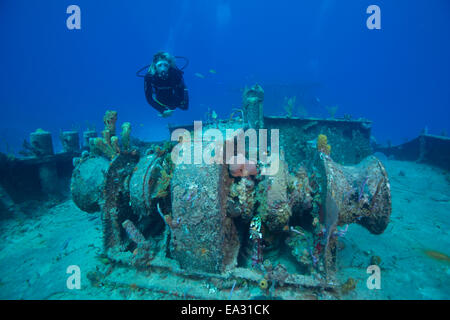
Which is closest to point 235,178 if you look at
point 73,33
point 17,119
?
point 17,119

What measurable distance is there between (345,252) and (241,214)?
2.11m

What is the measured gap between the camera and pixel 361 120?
21.2 feet

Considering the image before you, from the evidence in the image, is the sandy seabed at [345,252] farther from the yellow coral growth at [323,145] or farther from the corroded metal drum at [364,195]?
the yellow coral growth at [323,145]

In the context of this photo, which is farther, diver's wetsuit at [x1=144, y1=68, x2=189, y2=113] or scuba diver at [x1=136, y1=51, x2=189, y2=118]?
diver's wetsuit at [x1=144, y1=68, x2=189, y2=113]

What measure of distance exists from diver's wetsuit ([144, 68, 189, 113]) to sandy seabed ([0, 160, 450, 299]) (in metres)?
4.14

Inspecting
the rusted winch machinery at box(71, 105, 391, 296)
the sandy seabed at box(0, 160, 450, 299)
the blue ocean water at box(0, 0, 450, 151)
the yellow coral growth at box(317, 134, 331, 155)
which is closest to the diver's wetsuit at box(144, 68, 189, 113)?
the rusted winch machinery at box(71, 105, 391, 296)

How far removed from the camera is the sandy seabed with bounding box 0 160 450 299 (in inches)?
104

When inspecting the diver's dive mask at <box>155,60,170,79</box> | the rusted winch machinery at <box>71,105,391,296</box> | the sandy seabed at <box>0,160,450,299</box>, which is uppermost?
the diver's dive mask at <box>155,60,170,79</box>

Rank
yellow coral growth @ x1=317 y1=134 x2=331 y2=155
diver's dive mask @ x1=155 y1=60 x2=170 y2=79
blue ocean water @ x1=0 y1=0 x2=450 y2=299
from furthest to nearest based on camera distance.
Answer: blue ocean water @ x1=0 y1=0 x2=450 y2=299 → diver's dive mask @ x1=155 y1=60 x2=170 y2=79 → yellow coral growth @ x1=317 y1=134 x2=331 y2=155

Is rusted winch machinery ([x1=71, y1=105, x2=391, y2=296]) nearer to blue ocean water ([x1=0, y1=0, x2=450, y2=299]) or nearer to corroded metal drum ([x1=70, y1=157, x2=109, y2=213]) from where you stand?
corroded metal drum ([x1=70, y1=157, x2=109, y2=213])

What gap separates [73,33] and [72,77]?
88.4ft

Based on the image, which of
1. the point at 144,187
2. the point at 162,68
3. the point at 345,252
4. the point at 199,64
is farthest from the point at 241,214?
the point at 199,64
